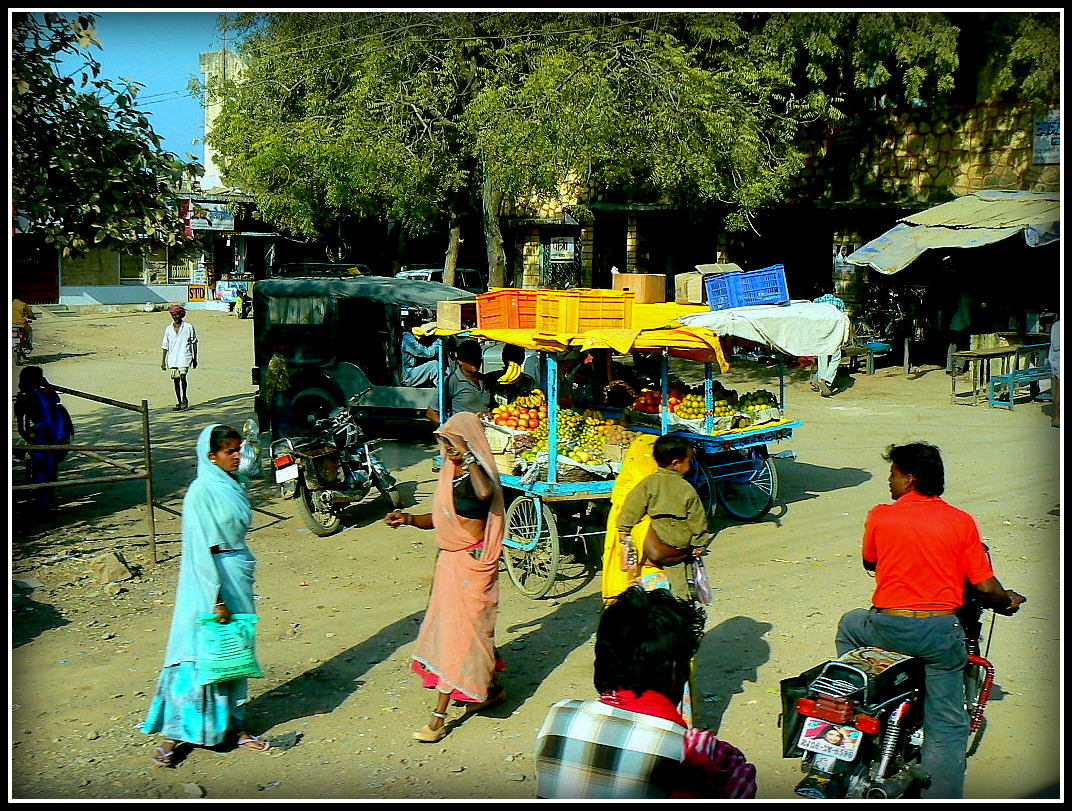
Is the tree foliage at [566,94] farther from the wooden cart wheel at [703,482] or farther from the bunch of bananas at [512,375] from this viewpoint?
the wooden cart wheel at [703,482]

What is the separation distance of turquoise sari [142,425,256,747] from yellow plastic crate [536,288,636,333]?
359 cm

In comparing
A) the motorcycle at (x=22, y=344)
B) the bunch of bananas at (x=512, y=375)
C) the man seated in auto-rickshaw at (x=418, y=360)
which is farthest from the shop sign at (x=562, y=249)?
the bunch of bananas at (x=512, y=375)

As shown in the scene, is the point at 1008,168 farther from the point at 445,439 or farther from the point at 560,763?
the point at 560,763

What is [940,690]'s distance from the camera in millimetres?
4234

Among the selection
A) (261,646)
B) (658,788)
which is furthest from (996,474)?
(658,788)

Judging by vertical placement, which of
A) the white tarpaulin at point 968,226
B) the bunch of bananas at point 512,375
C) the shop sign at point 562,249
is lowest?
the bunch of bananas at point 512,375

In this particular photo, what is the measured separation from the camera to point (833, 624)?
694 centimetres

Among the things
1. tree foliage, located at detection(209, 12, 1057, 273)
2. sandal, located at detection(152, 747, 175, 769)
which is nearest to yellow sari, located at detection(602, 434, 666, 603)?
sandal, located at detection(152, 747, 175, 769)

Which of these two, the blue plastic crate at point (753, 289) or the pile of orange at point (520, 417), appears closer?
the pile of orange at point (520, 417)

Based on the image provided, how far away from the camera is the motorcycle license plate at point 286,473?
360 inches

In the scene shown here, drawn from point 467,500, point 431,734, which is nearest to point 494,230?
point 467,500

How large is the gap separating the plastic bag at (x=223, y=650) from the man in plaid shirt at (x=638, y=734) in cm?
251

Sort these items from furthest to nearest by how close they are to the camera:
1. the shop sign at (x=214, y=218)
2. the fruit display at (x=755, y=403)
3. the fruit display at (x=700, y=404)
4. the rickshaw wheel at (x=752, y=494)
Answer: the shop sign at (x=214, y=218) < the rickshaw wheel at (x=752, y=494) < the fruit display at (x=755, y=403) < the fruit display at (x=700, y=404)

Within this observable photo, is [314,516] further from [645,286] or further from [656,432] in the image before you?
[645,286]
